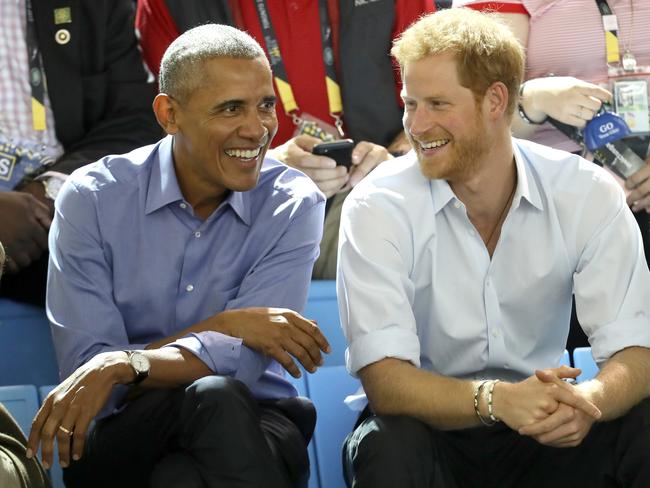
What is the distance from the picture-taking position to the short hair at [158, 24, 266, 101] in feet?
11.1

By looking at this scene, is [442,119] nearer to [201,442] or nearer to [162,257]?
[162,257]

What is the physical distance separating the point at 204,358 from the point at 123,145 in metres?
1.39

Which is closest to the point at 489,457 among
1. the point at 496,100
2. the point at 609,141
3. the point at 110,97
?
the point at 496,100

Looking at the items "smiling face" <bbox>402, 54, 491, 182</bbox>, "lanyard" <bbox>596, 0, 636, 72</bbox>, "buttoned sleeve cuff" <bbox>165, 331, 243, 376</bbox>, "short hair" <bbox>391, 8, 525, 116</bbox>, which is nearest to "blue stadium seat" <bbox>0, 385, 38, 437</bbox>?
"buttoned sleeve cuff" <bbox>165, 331, 243, 376</bbox>

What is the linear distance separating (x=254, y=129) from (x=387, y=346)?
75 cm

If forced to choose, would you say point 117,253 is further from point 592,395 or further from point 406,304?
point 592,395

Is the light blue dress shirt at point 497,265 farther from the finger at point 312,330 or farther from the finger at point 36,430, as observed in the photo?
the finger at point 36,430

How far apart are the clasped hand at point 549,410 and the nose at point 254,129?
1.02 m

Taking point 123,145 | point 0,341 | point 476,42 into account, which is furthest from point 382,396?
point 123,145

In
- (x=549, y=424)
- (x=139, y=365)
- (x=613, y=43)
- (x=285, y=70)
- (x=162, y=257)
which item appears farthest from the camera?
(x=285, y=70)

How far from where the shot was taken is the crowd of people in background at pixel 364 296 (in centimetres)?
287

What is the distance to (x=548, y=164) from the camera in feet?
10.8

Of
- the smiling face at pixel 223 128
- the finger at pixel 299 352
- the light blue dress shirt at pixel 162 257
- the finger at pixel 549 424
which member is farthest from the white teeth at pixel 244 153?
the finger at pixel 549 424

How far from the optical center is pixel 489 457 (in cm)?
304
